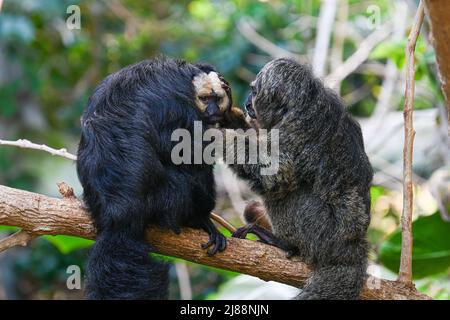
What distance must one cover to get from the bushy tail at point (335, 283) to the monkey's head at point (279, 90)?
1.07 metres

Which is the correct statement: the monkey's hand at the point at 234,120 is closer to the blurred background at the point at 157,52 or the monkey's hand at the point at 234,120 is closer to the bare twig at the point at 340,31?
the blurred background at the point at 157,52

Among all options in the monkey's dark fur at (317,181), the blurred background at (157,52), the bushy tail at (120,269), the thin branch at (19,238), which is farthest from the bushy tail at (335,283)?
the blurred background at (157,52)

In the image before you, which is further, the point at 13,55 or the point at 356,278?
Result: the point at 13,55

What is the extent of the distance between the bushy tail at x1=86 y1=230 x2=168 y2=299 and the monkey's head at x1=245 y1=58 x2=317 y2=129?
1.30m

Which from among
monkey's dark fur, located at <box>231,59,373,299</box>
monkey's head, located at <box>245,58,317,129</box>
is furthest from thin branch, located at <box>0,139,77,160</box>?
monkey's head, located at <box>245,58,317,129</box>

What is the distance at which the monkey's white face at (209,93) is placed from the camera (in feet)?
13.4

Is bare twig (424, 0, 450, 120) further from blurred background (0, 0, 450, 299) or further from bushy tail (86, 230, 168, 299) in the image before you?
blurred background (0, 0, 450, 299)

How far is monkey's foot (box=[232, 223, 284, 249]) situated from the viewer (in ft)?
13.5

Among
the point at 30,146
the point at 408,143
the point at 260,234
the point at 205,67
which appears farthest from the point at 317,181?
the point at 30,146

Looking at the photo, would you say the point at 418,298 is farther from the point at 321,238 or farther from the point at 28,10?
the point at 28,10

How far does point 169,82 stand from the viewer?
3.98 metres

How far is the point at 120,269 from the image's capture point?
352 cm
